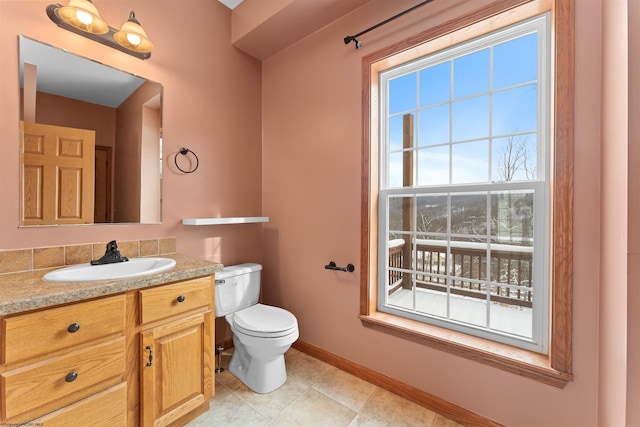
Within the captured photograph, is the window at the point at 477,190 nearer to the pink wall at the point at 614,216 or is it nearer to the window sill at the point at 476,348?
the window sill at the point at 476,348

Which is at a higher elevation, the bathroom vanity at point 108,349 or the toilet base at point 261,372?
the bathroom vanity at point 108,349

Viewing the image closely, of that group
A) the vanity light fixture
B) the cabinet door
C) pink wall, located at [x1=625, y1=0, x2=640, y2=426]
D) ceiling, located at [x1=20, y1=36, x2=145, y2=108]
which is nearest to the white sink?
the cabinet door

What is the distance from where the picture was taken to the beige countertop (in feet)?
3.13

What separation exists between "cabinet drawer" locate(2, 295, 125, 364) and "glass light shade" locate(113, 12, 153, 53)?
4.89 feet

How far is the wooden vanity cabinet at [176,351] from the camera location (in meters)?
1.27

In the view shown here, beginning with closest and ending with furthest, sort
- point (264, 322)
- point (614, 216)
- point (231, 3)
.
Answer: point (614, 216), point (264, 322), point (231, 3)

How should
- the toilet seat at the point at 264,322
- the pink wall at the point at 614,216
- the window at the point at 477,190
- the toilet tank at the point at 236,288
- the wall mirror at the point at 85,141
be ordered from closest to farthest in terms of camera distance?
1. the pink wall at the point at 614,216
2. the window at the point at 477,190
3. the wall mirror at the point at 85,141
4. the toilet seat at the point at 264,322
5. the toilet tank at the point at 236,288

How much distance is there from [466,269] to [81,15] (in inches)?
103

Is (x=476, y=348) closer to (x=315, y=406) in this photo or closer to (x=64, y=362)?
(x=315, y=406)

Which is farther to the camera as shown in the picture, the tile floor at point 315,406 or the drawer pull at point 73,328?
the tile floor at point 315,406

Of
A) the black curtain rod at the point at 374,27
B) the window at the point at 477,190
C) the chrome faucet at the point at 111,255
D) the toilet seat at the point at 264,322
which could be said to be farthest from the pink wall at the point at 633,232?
the chrome faucet at the point at 111,255

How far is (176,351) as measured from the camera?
1.38m

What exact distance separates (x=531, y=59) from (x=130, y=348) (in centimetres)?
253

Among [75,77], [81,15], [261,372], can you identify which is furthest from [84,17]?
[261,372]
